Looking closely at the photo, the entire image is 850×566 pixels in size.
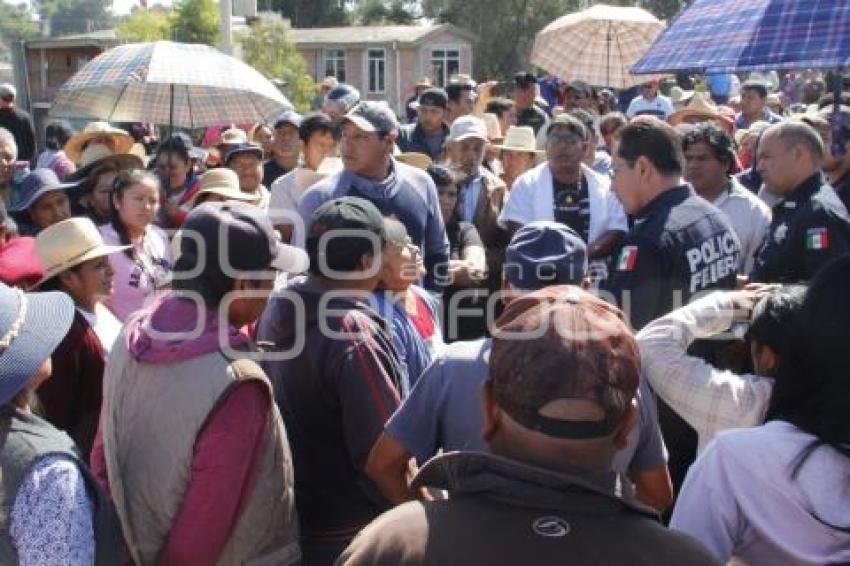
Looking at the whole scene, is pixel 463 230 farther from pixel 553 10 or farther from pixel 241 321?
pixel 553 10

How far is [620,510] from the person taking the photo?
4.72 ft

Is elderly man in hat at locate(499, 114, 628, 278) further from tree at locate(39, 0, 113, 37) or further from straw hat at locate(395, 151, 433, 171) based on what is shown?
tree at locate(39, 0, 113, 37)

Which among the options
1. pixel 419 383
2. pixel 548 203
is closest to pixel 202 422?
pixel 419 383

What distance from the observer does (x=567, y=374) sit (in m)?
1.44

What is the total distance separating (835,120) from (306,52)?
40.4 meters

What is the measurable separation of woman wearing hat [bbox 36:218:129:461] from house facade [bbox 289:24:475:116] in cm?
3719

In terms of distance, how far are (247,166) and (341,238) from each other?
374 cm

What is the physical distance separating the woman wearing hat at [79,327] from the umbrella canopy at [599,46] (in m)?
5.04

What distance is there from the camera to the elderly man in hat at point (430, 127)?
7621 millimetres

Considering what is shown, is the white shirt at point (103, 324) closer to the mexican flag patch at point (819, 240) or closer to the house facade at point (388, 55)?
the mexican flag patch at point (819, 240)

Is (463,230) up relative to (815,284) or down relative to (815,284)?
down

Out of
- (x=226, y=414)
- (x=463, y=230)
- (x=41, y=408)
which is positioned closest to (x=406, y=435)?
(x=226, y=414)

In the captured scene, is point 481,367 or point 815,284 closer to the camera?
point 815,284

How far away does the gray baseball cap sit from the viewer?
15.0ft
